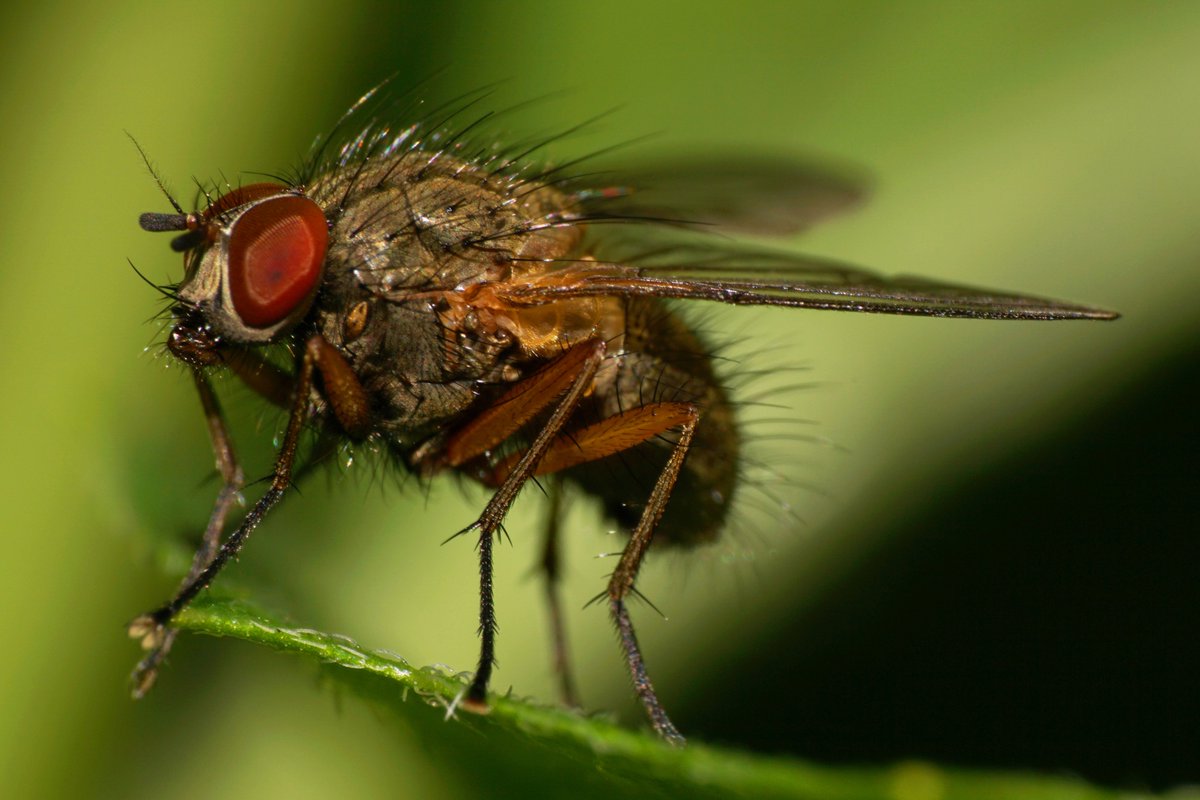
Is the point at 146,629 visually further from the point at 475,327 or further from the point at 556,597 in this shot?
the point at 556,597

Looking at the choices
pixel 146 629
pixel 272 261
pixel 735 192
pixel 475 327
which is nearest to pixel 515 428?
pixel 475 327

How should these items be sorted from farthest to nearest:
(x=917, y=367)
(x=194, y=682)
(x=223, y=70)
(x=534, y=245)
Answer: (x=917, y=367)
(x=223, y=70)
(x=534, y=245)
(x=194, y=682)

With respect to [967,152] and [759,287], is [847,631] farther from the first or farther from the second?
[967,152]

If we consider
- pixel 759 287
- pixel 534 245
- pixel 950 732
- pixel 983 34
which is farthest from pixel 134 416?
pixel 983 34

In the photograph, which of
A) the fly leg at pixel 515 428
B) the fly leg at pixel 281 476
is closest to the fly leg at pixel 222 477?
the fly leg at pixel 281 476

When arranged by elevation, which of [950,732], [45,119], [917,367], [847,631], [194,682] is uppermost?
[45,119]
